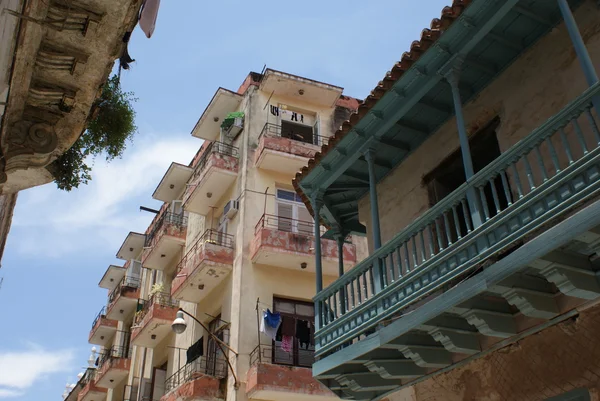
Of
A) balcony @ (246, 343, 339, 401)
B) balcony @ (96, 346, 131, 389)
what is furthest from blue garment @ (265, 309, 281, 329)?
balcony @ (96, 346, 131, 389)

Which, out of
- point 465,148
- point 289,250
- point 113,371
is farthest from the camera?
point 113,371

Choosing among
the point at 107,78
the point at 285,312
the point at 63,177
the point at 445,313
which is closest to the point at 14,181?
the point at 63,177

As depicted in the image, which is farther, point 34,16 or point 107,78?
point 107,78

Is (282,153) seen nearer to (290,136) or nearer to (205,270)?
(290,136)

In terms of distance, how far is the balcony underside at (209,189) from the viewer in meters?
21.1

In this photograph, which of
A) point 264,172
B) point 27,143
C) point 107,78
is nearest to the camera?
point 27,143

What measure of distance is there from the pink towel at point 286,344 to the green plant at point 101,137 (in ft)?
30.3

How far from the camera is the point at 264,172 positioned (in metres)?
20.7

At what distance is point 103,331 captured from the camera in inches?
Result: 1324

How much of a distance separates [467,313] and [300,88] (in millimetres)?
16280

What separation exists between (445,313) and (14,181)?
631cm

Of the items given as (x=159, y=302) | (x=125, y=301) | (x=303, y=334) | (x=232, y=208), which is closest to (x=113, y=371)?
(x=125, y=301)

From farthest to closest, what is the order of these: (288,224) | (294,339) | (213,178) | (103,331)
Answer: (103,331) < (213,178) < (288,224) < (294,339)

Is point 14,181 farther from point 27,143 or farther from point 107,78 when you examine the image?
point 107,78
